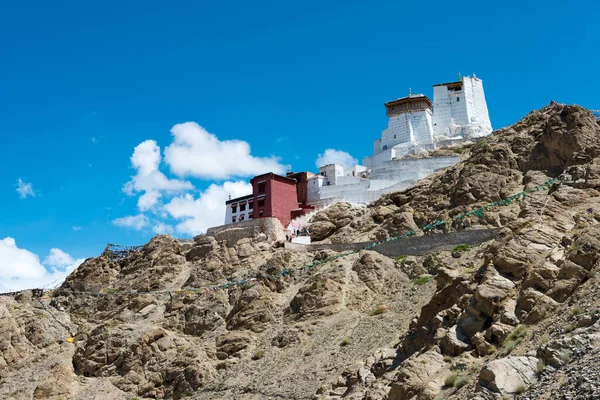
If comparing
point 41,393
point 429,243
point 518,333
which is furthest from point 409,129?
point 518,333

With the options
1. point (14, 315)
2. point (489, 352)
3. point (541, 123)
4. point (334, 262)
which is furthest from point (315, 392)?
point (541, 123)

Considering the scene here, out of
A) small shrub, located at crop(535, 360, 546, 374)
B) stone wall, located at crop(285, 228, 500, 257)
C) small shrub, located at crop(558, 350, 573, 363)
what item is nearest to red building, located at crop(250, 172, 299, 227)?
stone wall, located at crop(285, 228, 500, 257)

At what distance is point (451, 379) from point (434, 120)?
5046 centimetres

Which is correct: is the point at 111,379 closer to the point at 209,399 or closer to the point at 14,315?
the point at 209,399

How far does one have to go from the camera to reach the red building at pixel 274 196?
5138 centimetres

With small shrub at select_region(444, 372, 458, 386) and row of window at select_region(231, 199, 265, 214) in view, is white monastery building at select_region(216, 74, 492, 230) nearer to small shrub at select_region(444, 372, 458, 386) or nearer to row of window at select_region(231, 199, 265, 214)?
row of window at select_region(231, 199, 265, 214)

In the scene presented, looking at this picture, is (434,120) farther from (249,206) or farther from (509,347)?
(509,347)

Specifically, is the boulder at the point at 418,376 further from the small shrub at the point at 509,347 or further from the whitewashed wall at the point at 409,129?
the whitewashed wall at the point at 409,129

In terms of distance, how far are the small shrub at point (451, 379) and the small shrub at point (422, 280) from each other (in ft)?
50.6

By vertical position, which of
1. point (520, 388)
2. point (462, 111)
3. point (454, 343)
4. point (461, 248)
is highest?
point (462, 111)

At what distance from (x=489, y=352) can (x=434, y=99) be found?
51.5 meters

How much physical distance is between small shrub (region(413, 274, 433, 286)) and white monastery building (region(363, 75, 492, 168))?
27746mm

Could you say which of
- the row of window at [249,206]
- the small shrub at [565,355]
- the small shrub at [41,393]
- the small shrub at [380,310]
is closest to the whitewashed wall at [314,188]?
the row of window at [249,206]

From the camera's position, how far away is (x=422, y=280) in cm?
3294
